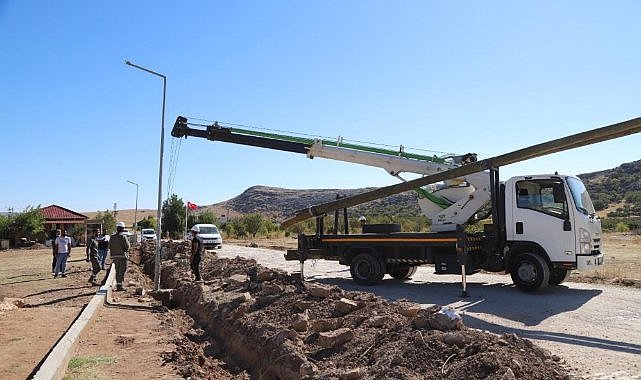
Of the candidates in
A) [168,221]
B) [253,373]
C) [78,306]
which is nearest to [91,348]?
[253,373]

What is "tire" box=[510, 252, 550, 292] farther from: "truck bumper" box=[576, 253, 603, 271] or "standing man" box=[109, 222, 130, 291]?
"standing man" box=[109, 222, 130, 291]

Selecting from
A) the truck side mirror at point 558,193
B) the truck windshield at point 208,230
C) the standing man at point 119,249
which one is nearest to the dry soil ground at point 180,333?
the standing man at point 119,249

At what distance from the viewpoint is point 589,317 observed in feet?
29.0

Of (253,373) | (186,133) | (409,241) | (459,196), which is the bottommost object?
(253,373)

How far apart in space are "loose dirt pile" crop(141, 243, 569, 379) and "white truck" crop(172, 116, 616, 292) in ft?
9.71

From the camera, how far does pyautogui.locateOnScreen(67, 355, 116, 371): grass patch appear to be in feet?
23.5

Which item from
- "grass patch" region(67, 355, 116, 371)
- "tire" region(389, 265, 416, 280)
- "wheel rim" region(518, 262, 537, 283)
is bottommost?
"grass patch" region(67, 355, 116, 371)

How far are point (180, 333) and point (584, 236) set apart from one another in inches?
329

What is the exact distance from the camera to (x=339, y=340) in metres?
6.47

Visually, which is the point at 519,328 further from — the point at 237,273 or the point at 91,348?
the point at 237,273

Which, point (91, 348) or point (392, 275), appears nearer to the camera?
point (91, 348)

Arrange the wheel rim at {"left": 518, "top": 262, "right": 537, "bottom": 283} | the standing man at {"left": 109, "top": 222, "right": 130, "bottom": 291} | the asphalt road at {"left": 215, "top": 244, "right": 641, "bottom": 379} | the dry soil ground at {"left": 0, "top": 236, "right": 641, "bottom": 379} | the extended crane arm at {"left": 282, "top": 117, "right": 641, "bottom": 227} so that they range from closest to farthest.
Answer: the asphalt road at {"left": 215, "top": 244, "right": 641, "bottom": 379}
the dry soil ground at {"left": 0, "top": 236, "right": 641, "bottom": 379}
the extended crane arm at {"left": 282, "top": 117, "right": 641, "bottom": 227}
the wheel rim at {"left": 518, "top": 262, "right": 537, "bottom": 283}
the standing man at {"left": 109, "top": 222, "right": 130, "bottom": 291}

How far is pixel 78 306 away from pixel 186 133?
7019 millimetres


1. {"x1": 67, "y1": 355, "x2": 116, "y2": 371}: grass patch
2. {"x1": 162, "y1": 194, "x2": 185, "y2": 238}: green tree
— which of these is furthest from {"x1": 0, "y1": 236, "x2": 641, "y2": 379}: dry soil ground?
{"x1": 162, "y1": 194, "x2": 185, "y2": 238}: green tree
